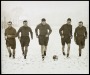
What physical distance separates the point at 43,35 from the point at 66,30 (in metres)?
0.24

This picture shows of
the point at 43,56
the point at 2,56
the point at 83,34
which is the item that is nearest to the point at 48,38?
the point at 43,56

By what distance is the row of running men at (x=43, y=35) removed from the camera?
2371mm

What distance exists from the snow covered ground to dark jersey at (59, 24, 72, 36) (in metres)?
0.08

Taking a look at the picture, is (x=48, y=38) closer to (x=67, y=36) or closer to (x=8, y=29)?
(x=67, y=36)

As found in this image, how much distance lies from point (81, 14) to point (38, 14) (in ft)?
1.45

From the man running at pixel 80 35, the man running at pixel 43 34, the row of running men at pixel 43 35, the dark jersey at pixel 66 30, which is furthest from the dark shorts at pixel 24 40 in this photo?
the man running at pixel 80 35

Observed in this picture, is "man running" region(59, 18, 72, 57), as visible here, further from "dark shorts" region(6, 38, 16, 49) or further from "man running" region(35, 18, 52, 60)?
"dark shorts" region(6, 38, 16, 49)

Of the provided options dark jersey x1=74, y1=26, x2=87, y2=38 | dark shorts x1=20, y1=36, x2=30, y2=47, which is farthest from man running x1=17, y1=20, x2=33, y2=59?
dark jersey x1=74, y1=26, x2=87, y2=38

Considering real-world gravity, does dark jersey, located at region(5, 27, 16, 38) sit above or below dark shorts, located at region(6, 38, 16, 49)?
above

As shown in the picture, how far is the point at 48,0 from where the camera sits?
238 centimetres

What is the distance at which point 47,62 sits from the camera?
240 cm

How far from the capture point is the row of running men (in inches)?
93.4

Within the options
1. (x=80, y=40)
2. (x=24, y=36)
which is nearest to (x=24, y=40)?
(x=24, y=36)

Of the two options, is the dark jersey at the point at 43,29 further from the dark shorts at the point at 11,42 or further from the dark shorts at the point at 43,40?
the dark shorts at the point at 11,42
